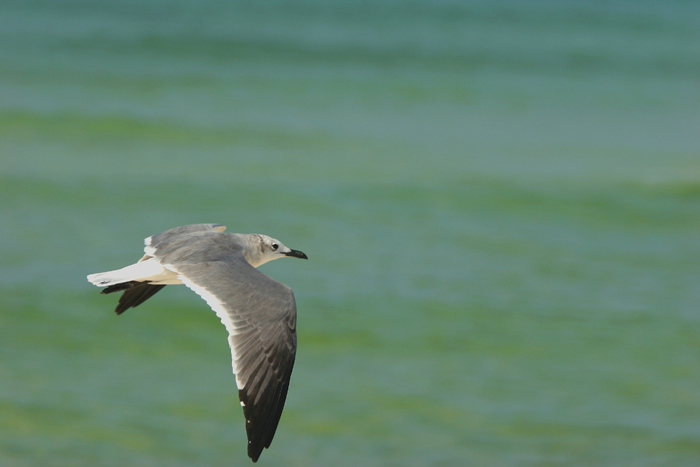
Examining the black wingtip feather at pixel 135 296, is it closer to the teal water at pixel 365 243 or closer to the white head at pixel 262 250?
the white head at pixel 262 250

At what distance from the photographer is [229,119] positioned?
932 inches

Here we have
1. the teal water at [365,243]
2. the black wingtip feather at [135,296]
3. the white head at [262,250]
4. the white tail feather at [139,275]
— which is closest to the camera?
the white tail feather at [139,275]

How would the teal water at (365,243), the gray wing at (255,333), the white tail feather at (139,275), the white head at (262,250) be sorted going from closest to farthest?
the gray wing at (255,333), the white tail feather at (139,275), the white head at (262,250), the teal water at (365,243)

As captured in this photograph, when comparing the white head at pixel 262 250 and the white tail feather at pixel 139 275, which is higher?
the white head at pixel 262 250

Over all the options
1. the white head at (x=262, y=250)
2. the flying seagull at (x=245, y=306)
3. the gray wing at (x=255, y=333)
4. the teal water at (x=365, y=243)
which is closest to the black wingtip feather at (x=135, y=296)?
the flying seagull at (x=245, y=306)

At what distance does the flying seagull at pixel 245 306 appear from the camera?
5.12 m

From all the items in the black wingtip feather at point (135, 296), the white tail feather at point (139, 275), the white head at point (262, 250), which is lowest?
the black wingtip feather at point (135, 296)

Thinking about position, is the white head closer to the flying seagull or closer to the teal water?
the flying seagull

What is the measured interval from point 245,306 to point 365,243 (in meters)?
10.1

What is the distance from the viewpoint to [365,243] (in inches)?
605

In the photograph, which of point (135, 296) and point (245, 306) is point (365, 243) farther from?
point (245, 306)

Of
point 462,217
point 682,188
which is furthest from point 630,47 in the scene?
point 462,217

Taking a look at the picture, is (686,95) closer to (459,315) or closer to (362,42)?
(362,42)

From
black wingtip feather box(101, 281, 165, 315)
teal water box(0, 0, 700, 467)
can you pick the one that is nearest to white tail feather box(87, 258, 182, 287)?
black wingtip feather box(101, 281, 165, 315)
